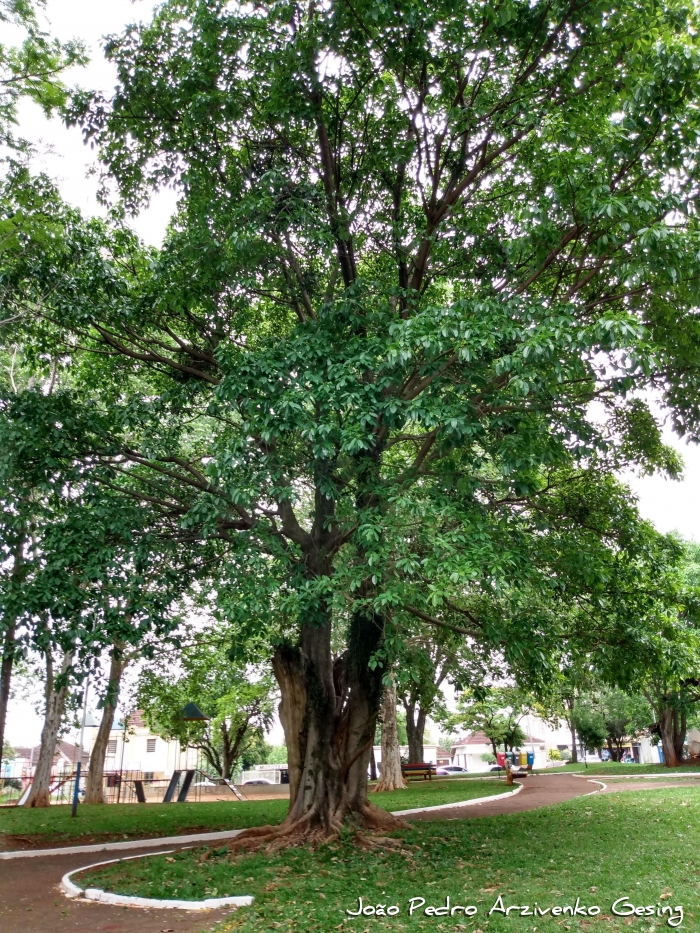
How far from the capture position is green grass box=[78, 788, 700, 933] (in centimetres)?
659

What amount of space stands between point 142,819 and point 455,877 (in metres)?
9.42

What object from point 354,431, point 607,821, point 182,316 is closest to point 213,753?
point 607,821

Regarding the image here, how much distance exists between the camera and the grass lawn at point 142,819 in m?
13.1

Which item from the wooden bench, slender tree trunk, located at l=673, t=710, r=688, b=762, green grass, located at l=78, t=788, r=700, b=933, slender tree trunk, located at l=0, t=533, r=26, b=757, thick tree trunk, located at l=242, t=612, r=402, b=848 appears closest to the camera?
green grass, located at l=78, t=788, r=700, b=933

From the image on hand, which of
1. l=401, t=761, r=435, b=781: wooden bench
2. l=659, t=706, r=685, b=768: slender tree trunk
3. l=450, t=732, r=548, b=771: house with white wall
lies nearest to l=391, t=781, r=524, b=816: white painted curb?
l=401, t=761, r=435, b=781: wooden bench

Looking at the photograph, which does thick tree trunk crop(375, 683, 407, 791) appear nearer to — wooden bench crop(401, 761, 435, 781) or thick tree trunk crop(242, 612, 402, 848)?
wooden bench crop(401, 761, 435, 781)

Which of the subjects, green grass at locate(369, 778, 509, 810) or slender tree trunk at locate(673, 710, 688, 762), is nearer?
green grass at locate(369, 778, 509, 810)

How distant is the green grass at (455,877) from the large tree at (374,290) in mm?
1330

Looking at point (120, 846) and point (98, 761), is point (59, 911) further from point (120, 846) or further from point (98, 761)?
point (98, 761)

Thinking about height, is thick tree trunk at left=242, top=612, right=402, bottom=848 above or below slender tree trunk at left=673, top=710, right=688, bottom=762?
above

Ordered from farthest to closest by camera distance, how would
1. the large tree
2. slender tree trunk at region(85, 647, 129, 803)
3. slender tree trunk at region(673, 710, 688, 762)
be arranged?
slender tree trunk at region(673, 710, 688, 762) < slender tree trunk at region(85, 647, 129, 803) < the large tree

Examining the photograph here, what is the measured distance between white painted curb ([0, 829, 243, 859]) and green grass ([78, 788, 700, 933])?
6.52 feet

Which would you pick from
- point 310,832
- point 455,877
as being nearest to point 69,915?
point 310,832

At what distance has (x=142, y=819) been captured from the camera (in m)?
15.5
